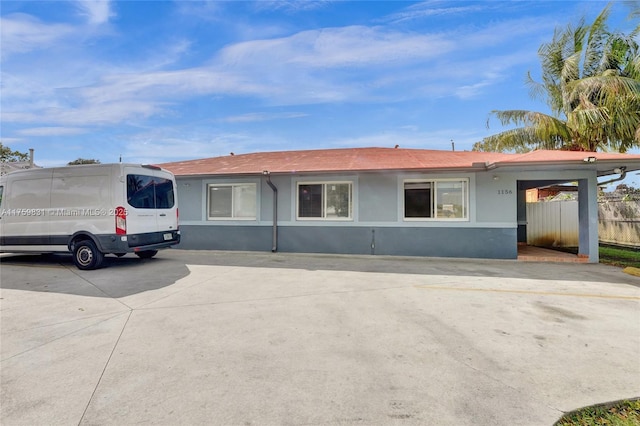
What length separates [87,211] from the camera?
293 inches

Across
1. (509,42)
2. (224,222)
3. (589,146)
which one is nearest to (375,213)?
(224,222)

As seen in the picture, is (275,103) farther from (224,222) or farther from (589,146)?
(589,146)

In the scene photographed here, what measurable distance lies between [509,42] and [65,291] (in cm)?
1442

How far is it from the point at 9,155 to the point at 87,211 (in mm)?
38286

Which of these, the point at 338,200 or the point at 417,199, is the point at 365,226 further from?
the point at 417,199

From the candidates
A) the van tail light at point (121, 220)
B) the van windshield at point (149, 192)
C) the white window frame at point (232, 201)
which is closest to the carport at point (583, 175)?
the white window frame at point (232, 201)

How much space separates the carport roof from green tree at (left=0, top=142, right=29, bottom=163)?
32091 mm

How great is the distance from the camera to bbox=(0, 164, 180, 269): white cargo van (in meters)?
7.25

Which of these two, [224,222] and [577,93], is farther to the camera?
[577,93]

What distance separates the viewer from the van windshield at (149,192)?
740 cm

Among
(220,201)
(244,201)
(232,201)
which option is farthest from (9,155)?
(244,201)

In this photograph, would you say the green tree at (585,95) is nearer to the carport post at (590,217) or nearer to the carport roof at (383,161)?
the carport roof at (383,161)

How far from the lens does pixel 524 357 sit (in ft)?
10.3

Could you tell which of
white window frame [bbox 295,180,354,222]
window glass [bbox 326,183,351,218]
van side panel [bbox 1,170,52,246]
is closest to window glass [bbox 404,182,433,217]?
white window frame [bbox 295,180,354,222]
